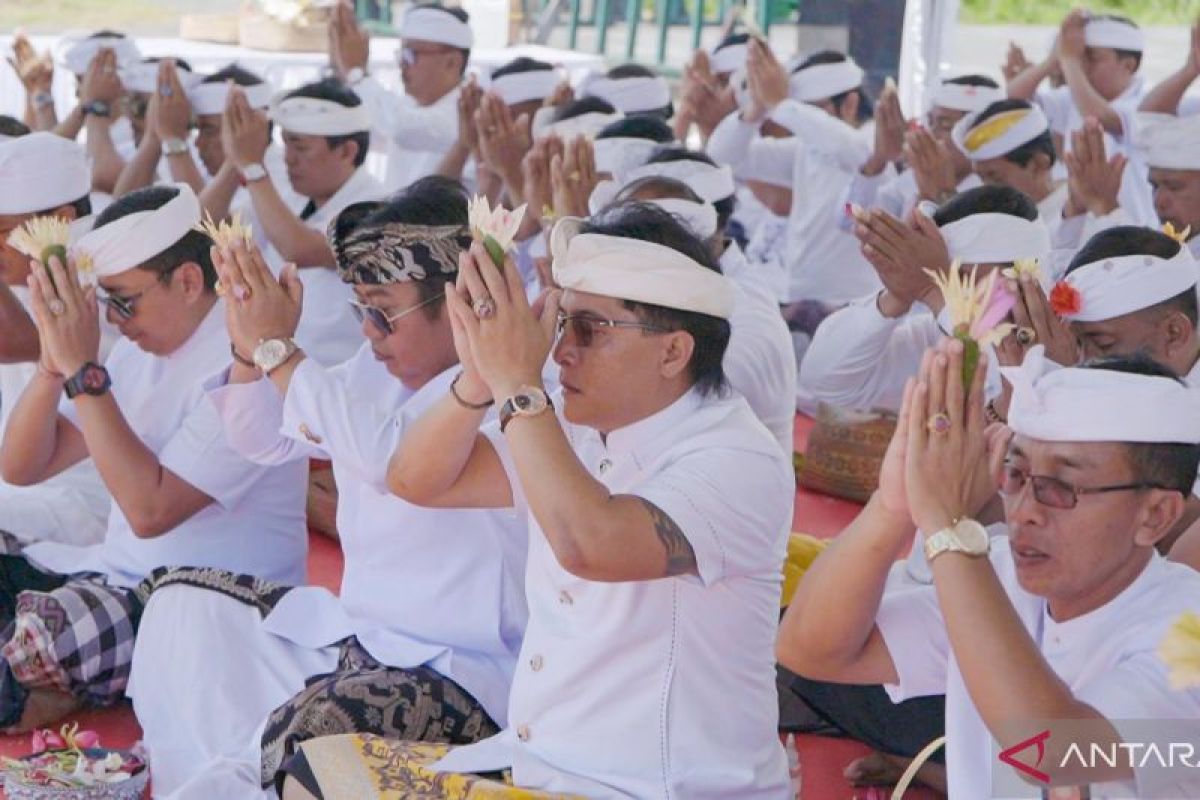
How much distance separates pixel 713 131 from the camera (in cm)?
715

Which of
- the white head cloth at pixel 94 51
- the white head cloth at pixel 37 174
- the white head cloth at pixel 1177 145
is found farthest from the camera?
the white head cloth at pixel 94 51

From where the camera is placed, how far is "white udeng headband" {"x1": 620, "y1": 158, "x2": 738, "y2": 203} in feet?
15.1

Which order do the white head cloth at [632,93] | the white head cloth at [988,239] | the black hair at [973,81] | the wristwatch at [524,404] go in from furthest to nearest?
the white head cloth at [632,93]
the black hair at [973,81]
the white head cloth at [988,239]
the wristwatch at [524,404]

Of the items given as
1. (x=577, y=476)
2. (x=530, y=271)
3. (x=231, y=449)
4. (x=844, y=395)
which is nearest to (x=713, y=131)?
(x=530, y=271)

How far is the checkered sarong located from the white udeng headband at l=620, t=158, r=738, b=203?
5.52ft

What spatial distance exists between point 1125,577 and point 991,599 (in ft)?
1.11

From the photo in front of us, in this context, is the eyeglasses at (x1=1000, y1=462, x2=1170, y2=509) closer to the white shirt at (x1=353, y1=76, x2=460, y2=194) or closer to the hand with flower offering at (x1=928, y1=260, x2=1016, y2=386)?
the hand with flower offering at (x1=928, y1=260, x2=1016, y2=386)

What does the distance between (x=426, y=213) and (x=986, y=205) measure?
1.39m

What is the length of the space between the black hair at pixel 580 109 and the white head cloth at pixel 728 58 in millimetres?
1741

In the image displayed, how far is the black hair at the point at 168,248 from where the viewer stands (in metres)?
3.70

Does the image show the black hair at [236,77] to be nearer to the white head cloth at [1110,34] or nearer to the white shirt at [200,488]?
the white shirt at [200,488]

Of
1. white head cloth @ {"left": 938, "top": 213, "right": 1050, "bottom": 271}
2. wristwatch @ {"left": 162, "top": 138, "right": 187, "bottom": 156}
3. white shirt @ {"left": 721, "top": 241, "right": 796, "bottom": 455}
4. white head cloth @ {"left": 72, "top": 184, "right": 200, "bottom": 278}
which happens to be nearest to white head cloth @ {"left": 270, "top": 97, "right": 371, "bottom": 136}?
wristwatch @ {"left": 162, "top": 138, "right": 187, "bottom": 156}

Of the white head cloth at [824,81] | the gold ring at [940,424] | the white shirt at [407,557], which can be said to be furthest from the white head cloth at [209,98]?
the gold ring at [940,424]

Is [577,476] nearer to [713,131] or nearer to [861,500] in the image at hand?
[861,500]
